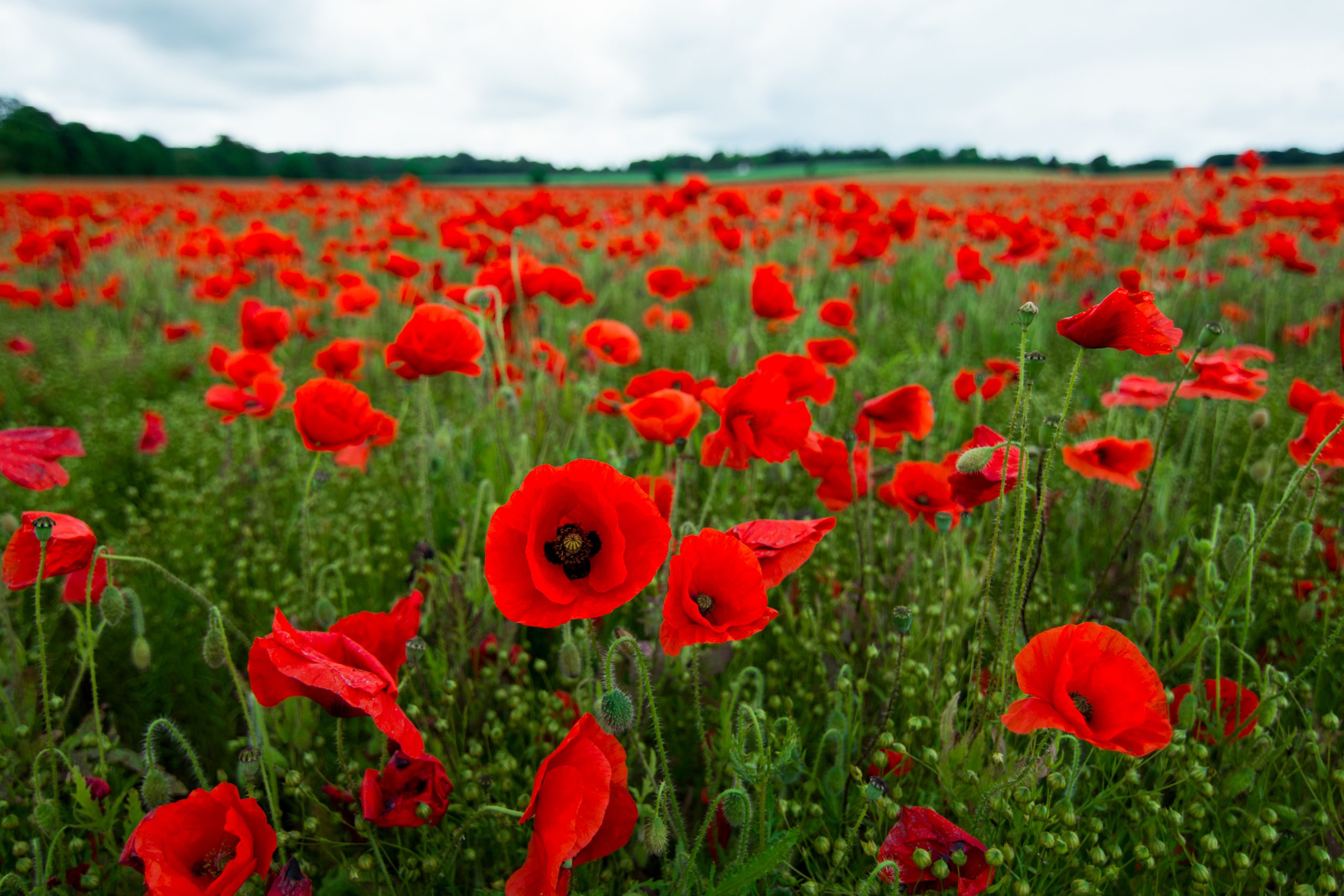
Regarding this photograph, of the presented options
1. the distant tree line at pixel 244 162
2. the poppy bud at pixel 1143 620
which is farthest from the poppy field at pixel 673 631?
the distant tree line at pixel 244 162

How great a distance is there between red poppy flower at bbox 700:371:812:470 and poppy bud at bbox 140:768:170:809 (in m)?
1.18

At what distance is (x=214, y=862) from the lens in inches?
47.3

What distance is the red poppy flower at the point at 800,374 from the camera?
5.58 ft

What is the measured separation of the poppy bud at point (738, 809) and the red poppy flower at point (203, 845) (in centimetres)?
70

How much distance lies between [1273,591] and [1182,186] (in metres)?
6.92

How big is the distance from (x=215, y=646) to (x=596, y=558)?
839 millimetres

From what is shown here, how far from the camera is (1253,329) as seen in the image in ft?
18.3

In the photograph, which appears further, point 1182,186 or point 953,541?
point 1182,186

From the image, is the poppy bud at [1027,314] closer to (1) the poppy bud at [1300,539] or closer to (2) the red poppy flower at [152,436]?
(1) the poppy bud at [1300,539]

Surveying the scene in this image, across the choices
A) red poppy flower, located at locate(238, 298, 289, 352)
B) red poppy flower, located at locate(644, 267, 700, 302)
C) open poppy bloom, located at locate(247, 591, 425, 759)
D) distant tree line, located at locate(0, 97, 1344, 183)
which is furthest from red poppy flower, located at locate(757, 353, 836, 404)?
distant tree line, located at locate(0, 97, 1344, 183)

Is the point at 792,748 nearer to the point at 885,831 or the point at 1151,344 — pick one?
the point at 885,831

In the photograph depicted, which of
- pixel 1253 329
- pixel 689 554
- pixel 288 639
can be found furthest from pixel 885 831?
pixel 1253 329

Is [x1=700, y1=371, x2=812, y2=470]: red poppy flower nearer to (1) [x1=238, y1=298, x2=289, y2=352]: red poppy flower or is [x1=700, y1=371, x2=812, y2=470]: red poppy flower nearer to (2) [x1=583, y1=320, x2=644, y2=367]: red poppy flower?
(2) [x1=583, y1=320, x2=644, y2=367]: red poppy flower

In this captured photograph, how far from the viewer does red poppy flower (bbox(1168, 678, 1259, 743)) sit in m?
1.58
